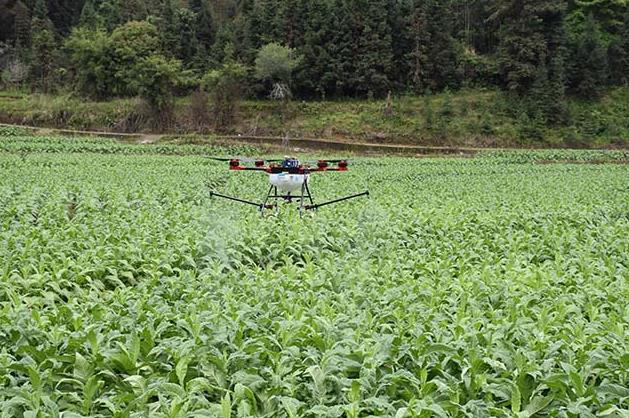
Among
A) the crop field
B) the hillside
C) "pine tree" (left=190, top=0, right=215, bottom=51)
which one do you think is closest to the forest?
the hillside

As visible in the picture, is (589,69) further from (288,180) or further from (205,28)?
(288,180)

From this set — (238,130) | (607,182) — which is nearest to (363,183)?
(607,182)

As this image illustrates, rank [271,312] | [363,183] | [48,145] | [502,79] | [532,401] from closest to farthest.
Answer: [532,401], [271,312], [363,183], [48,145], [502,79]

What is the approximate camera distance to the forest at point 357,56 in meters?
46.1

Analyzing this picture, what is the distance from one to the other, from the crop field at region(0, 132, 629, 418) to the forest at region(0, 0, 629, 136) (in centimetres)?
3614

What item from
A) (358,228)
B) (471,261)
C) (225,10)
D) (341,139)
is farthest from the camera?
(225,10)

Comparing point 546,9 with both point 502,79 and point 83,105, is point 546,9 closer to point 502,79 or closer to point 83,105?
point 502,79

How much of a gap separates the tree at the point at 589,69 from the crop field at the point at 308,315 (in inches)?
1527

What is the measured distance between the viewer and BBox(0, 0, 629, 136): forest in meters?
46.1

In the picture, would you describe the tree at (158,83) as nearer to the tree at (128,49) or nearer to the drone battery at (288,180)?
the tree at (128,49)

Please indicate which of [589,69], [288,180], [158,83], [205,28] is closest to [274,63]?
[158,83]

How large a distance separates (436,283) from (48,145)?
103 ft

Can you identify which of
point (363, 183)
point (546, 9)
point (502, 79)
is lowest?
point (363, 183)

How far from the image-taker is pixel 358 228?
10.5 metres
